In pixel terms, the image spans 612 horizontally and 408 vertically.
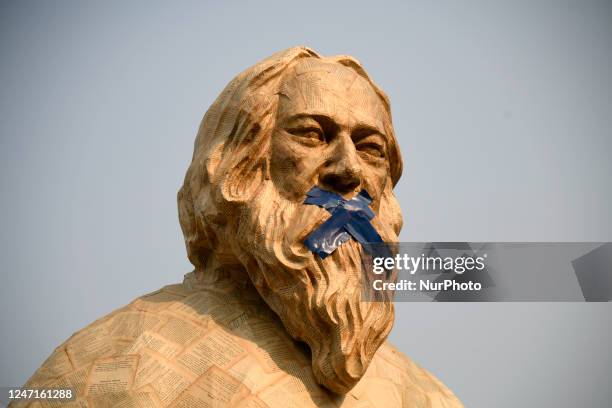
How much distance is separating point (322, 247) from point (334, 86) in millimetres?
949

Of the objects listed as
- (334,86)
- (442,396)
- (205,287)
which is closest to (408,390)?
(442,396)

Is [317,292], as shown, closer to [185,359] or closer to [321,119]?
[185,359]

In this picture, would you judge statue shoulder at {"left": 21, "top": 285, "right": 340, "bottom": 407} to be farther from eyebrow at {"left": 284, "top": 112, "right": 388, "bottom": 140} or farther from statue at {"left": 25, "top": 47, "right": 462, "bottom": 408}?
eyebrow at {"left": 284, "top": 112, "right": 388, "bottom": 140}

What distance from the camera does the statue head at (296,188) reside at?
393cm

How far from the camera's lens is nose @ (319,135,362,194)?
407 cm

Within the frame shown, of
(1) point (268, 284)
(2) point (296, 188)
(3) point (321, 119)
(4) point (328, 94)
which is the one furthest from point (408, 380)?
(4) point (328, 94)

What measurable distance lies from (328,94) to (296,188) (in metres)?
0.57

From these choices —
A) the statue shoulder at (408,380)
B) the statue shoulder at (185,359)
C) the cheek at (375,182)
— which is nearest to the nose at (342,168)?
the cheek at (375,182)

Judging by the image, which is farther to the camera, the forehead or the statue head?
the forehead

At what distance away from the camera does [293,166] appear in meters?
4.15

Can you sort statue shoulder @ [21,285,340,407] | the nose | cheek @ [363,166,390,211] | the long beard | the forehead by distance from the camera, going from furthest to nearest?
1. cheek @ [363,166,390,211]
2. the forehead
3. the nose
4. the long beard
5. statue shoulder @ [21,285,340,407]

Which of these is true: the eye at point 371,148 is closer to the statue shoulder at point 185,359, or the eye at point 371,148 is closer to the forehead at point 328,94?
the forehead at point 328,94

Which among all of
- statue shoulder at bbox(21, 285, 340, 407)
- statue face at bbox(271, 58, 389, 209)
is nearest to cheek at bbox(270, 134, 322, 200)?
statue face at bbox(271, 58, 389, 209)

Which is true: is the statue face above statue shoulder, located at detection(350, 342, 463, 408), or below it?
above
